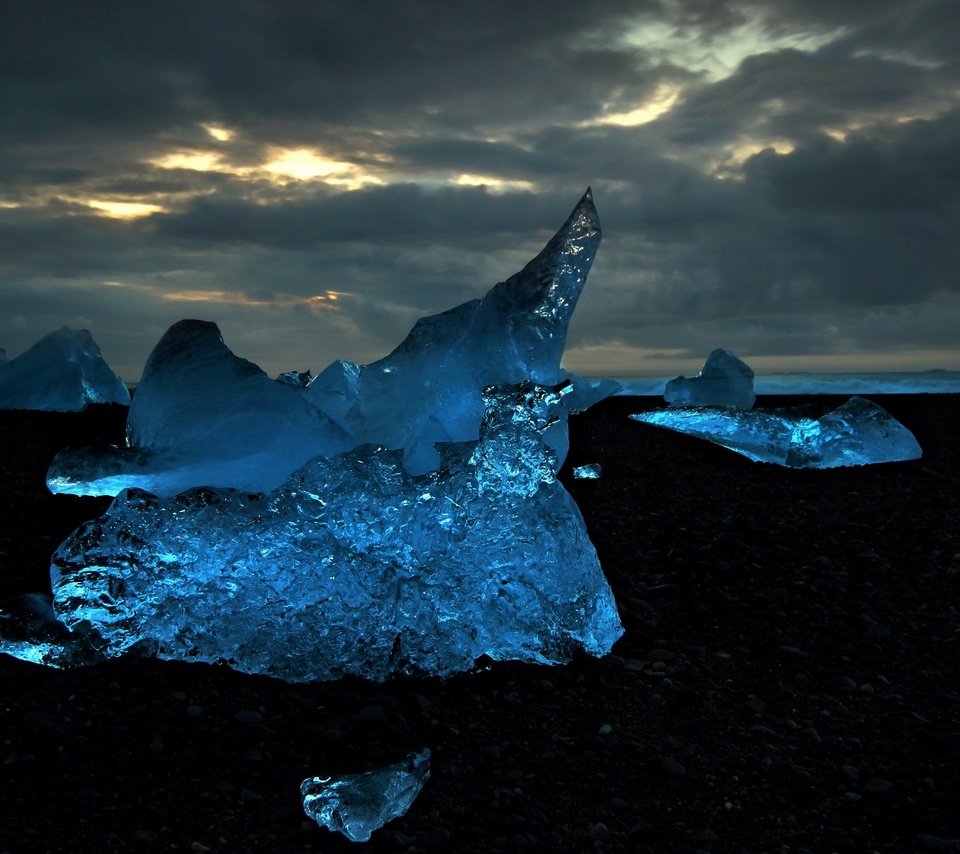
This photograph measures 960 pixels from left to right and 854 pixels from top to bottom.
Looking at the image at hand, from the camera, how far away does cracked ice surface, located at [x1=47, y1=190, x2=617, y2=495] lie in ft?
11.0

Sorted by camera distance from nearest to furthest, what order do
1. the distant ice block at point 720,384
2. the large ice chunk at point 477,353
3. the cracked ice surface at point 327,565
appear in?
1. the cracked ice surface at point 327,565
2. the large ice chunk at point 477,353
3. the distant ice block at point 720,384

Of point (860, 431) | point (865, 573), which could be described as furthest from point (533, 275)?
point (860, 431)

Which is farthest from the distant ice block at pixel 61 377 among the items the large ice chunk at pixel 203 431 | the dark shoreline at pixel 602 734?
the large ice chunk at pixel 203 431

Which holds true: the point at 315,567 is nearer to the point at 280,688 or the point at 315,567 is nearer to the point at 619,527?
the point at 280,688

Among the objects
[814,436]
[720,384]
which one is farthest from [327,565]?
[720,384]

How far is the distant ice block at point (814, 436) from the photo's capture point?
6512 millimetres

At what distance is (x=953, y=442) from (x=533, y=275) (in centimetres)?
542

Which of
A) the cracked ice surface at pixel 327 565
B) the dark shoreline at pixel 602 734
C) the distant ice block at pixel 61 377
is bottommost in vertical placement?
the dark shoreline at pixel 602 734

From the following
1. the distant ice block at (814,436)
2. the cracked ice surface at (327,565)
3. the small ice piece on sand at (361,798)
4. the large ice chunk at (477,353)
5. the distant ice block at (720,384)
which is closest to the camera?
the small ice piece on sand at (361,798)

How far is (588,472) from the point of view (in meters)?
5.67

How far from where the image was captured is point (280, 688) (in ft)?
9.33

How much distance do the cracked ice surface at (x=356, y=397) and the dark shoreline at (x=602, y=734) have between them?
25.1 inches

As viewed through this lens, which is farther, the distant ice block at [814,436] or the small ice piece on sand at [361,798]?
the distant ice block at [814,436]

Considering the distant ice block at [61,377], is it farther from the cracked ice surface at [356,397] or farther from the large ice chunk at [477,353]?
the large ice chunk at [477,353]
